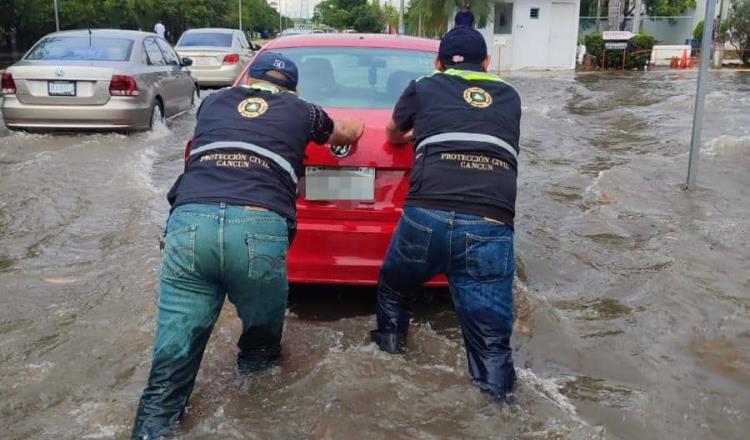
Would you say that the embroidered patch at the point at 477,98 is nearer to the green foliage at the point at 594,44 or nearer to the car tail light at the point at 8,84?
the car tail light at the point at 8,84

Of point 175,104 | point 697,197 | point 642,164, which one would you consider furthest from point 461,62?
point 175,104

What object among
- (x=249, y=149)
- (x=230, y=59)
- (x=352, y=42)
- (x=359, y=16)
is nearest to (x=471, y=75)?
(x=249, y=149)

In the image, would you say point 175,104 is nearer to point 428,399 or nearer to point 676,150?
point 676,150

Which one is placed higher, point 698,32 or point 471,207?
point 698,32

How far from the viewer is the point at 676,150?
10383 mm

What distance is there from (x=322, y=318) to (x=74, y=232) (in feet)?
9.12

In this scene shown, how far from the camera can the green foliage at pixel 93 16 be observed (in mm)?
31203

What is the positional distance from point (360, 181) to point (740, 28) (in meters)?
30.4

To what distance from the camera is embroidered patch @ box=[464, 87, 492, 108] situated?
319cm

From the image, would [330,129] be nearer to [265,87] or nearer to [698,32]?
[265,87]

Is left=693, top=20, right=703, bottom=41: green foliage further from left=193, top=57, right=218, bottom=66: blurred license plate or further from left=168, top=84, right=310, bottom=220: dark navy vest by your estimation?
left=168, top=84, right=310, bottom=220: dark navy vest

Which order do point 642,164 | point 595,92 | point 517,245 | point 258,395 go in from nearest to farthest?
point 258,395
point 517,245
point 642,164
point 595,92

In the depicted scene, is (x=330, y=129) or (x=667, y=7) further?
(x=667, y=7)

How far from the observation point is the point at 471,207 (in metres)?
3.08
